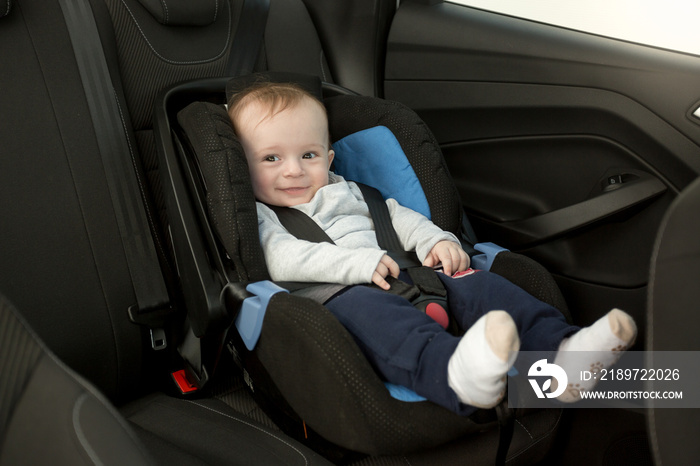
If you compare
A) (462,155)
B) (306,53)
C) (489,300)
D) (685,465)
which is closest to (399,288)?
(489,300)

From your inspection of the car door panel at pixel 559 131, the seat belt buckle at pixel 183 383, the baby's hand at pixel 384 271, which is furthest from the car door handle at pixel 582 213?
the seat belt buckle at pixel 183 383

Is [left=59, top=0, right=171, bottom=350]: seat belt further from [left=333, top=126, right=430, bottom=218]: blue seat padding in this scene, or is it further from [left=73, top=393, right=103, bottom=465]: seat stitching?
[left=73, top=393, right=103, bottom=465]: seat stitching

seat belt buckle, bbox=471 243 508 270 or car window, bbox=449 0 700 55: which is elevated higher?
car window, bbox=449 0 700 55

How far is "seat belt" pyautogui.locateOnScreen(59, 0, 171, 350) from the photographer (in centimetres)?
142

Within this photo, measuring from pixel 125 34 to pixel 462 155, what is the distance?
1066mm

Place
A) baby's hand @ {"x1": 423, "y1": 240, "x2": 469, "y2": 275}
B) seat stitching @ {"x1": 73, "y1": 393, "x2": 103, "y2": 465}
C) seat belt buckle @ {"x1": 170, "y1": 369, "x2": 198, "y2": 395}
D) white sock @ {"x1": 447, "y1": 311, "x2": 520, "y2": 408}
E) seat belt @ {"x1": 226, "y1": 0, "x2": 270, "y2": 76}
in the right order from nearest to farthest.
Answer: seat stitching @ {"x1": 73, "y1": 393, "x2": 103, "y2": 465}
white sock @ {"x1": 447, "y1": 311, "x2": 520, "y2": 408}
baby's hand @ {"x1": 423, "y1": 240, "x2": 469, "y2": 275}
seat belt buckle @ {"x1": 170, "y1": 369, "x2": 198, "y2": 395}
seat belt @ {"x1": 226, "y1": 0, "x2": 270, "y2": 76}

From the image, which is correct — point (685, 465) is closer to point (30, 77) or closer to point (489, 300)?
point (489, 300)

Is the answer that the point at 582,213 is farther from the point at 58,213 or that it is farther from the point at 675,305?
the point at 58,213

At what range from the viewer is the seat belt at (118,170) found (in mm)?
1425

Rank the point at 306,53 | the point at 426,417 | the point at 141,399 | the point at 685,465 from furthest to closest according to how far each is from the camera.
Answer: the point at 306,53 < the point at 141,399 < the point at 426,417 < the point at 685,465

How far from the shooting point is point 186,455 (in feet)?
3.84

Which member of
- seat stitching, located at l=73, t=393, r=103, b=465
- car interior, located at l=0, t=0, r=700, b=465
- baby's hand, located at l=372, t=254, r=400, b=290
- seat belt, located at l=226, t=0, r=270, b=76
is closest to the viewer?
seat stitching, located at l=73, t=393, r=103, b=465

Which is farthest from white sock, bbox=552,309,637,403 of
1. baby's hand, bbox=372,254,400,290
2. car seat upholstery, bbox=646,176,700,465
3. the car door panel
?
the car door panel

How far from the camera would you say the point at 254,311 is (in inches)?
44.2
